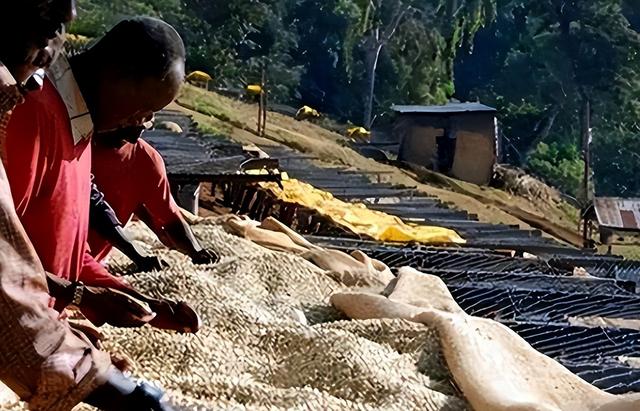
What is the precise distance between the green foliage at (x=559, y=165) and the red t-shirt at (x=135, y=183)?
2461 centimetres

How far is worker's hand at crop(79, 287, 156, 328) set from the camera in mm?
2090

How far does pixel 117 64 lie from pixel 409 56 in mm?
28056

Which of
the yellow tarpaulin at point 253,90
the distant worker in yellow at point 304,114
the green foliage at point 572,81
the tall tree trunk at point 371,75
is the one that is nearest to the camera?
the yellow tarpaulin at point 253,90

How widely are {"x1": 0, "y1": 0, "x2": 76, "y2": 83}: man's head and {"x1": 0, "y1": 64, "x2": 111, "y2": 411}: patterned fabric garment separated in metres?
0.09

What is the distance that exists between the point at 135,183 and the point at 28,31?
220 centimetres

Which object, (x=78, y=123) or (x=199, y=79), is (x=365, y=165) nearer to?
(x=199, y=79)

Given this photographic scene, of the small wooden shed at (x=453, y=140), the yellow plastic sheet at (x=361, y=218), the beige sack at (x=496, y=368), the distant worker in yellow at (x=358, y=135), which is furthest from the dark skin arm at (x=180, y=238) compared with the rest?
the distant worker in yellow at (x=358, y=135)

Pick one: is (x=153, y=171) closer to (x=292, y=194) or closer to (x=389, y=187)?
(x=292, y=194)

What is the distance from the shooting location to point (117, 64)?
2555 millimetres

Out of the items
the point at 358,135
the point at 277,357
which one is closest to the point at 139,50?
the point at 277,357

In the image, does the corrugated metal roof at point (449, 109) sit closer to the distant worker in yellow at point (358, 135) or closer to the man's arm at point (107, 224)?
the distant worker in yellow at point (358, 135)

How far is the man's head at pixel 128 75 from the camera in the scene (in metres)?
2.51

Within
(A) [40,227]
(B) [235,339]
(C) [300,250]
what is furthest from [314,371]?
(C) [300,250]

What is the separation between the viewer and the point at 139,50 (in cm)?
254
